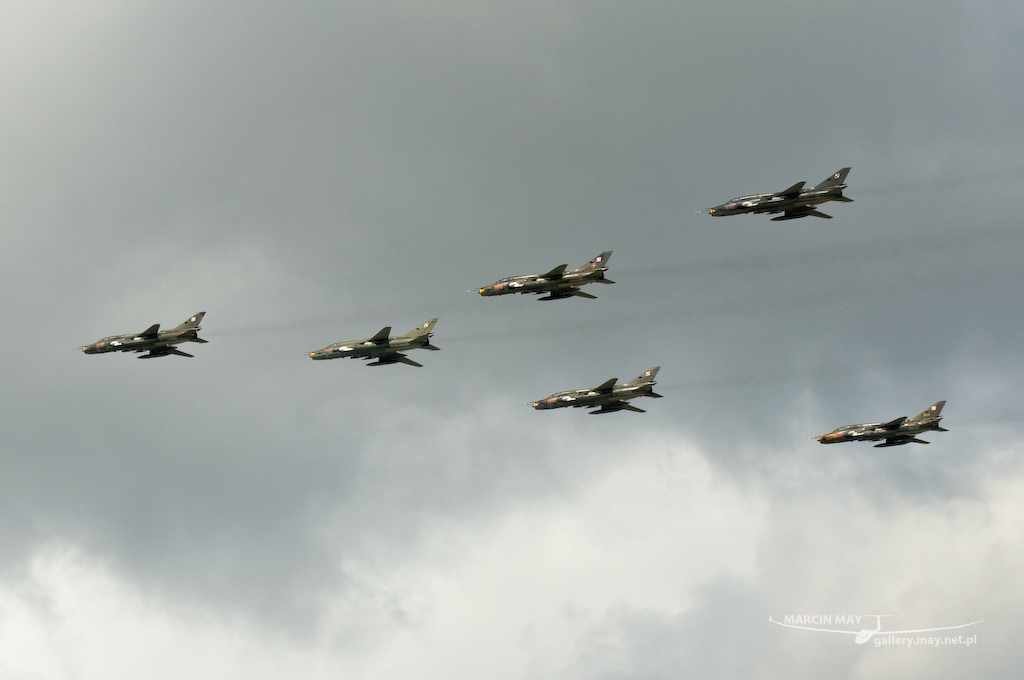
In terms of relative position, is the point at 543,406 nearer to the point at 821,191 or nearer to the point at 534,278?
the point at 534,278

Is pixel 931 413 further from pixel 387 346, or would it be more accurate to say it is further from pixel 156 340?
pixel 156 340

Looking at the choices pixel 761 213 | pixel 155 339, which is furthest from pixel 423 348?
pixel 761 213

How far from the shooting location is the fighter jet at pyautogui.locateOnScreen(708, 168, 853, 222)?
518ft

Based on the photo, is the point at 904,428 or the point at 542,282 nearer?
the point at 542,282

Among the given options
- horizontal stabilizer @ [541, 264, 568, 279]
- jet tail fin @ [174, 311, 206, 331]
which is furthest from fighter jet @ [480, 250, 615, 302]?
jet tail fin @ [174, 311, 206, 331]

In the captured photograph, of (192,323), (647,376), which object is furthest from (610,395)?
(192,323)

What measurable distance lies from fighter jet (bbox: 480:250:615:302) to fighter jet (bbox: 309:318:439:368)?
10651 millimetres

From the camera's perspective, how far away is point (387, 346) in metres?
165

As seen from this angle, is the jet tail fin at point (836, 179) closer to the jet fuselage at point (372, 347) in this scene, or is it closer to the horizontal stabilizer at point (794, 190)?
the horizontal stabilizer at point (794, 190)

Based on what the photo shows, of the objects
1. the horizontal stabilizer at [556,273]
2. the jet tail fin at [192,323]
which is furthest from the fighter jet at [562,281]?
the jet tail fin at [192,323]

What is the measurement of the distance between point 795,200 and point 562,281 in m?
27.5

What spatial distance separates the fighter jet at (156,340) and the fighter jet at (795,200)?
205 feet

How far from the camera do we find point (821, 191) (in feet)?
519

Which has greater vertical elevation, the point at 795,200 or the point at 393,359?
the point at 795,200
